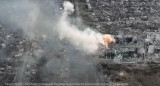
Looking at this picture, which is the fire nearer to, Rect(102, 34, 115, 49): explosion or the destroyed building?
Rect(102, 34, 115, 49): explosion

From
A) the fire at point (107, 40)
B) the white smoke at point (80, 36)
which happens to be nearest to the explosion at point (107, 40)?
the fire at point (107, 40)

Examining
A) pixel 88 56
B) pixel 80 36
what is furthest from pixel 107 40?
pixel 88 56

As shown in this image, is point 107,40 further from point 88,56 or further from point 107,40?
point 88,56

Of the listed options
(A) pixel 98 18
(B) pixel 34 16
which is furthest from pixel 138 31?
(B) pixel 34 16

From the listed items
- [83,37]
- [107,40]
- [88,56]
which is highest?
[83,37]

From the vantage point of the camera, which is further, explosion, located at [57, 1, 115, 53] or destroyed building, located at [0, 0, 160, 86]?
explosion, located at [57, 1, 115, 53]

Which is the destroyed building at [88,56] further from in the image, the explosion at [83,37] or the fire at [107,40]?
the explosion at [83,37]

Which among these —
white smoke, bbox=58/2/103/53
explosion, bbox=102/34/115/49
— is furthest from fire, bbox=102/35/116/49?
white smoke, bbox=58/2/103/53

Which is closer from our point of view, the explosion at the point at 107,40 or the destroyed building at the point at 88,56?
the destroyed building at the point at 88,56
